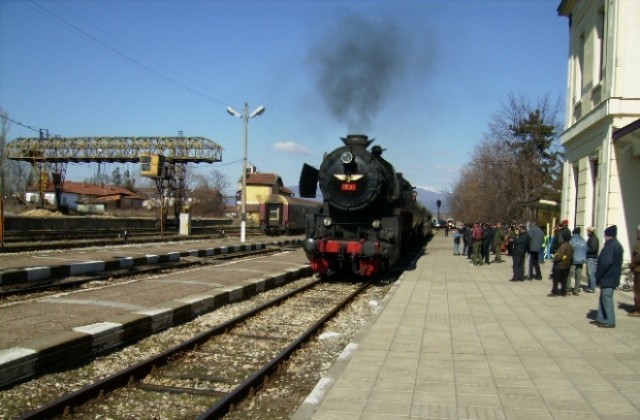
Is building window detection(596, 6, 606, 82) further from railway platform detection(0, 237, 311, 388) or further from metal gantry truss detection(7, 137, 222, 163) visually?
metal gantry truss detection(7, 137, 222, 163)

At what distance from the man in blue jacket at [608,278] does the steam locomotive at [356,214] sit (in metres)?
5.58

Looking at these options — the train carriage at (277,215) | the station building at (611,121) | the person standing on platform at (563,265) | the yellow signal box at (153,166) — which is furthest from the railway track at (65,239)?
the station building at (611,121)

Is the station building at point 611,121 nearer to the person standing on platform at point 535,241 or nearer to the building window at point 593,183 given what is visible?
the building window at point 593,183

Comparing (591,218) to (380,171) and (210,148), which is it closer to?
(380,171)

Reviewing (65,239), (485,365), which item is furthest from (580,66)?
(65,239)

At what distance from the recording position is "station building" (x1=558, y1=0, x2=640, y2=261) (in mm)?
12430

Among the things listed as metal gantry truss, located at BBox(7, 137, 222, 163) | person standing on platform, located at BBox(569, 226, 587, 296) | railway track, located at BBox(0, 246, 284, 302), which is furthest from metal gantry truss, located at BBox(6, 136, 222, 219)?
person standing on platform, located at BBox(569, 226, 587, 296)

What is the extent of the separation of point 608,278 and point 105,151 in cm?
4009

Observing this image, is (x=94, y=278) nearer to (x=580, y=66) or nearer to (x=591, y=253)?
(x=591, y=253)

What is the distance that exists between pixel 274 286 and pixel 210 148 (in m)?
28.7

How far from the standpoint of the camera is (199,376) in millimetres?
6031

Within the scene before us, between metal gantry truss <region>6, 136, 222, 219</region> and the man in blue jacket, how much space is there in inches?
1351

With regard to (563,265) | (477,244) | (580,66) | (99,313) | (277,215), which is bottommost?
(99,313)

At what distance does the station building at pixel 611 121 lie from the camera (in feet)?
40.8
